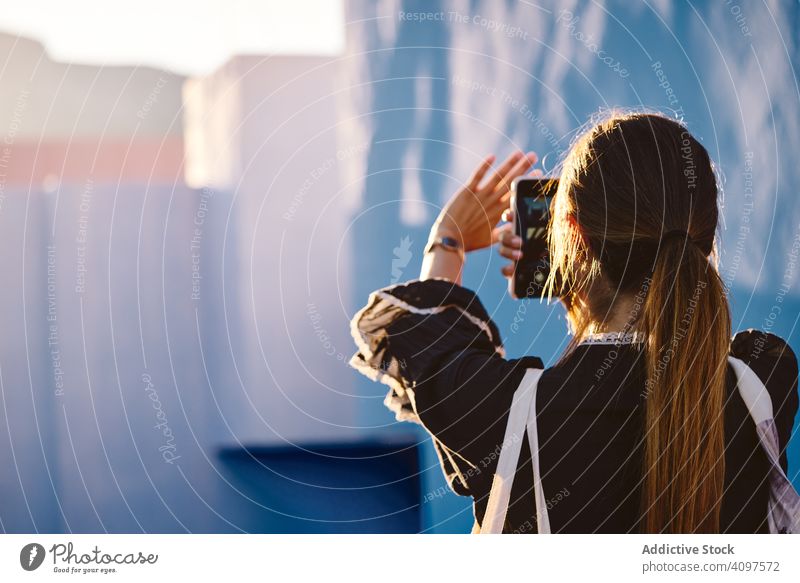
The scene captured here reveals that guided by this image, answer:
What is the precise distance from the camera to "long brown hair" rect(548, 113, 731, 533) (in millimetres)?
729

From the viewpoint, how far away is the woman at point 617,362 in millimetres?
730

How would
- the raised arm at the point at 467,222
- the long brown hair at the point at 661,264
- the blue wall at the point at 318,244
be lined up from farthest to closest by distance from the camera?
the blue wall at the point at 318,244, the raised arm at the point at 467,222, the long brown hair at the point at 661,264

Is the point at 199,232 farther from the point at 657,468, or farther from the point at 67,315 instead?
the point at 657,468

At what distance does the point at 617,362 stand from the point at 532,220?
0.21 metres

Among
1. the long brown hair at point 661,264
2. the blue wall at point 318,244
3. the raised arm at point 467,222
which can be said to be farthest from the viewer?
the blue wall at point 318,244

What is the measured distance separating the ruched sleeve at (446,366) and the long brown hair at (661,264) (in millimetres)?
92

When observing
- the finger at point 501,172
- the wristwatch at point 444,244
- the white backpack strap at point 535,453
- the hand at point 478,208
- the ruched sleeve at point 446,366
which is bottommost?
the white backpack strap at point 535,453

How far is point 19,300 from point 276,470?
37 centimetres

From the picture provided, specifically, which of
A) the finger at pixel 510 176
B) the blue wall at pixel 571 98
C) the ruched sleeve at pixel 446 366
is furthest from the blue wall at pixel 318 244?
the ruched sleeve at pixel 446 366

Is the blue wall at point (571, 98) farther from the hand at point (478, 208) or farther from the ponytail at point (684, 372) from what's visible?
the ponytail at point (684, 372)

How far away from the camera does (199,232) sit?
105 cm

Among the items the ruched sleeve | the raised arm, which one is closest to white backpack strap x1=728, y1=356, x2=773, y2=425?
the ruched sleeve

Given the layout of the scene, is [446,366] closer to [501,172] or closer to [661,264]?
[661,264]
